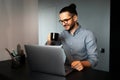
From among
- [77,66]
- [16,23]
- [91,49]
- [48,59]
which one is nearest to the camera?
[48,59]

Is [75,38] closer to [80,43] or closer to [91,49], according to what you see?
[80,43]

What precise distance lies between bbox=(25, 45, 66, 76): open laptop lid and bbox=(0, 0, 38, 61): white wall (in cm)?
65

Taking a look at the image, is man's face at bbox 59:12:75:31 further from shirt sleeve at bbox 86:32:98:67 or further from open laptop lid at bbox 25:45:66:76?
open laptop lid at bbox 25:45:66:76

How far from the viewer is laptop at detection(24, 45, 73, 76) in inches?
49.4

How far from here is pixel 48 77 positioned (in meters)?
1.28

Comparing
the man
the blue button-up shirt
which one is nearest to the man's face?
the man

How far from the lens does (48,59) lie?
131cm

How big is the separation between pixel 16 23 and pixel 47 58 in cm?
89

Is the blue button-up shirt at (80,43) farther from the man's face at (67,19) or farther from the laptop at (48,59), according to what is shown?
the laptop at (48,59)

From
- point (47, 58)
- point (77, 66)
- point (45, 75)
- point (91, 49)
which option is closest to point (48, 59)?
point (47, 58)

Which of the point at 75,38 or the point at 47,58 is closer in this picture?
the point at 47,58

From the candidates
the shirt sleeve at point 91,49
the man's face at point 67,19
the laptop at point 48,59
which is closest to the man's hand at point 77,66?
the laptop at point 48,59

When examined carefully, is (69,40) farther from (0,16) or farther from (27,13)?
(0,16)
